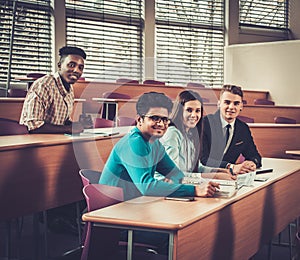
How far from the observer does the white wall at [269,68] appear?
10.0m

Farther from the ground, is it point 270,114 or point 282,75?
point 282,75

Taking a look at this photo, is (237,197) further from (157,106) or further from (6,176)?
(6,176)

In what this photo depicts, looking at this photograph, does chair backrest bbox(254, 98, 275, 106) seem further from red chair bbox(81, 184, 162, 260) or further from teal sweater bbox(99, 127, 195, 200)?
red chair bbox(81, 184, 162, 260)

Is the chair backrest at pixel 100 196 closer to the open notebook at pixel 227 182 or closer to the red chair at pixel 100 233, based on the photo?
the red chair at pixel 100 233

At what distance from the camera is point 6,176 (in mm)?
3229

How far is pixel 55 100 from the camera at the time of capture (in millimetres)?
4336

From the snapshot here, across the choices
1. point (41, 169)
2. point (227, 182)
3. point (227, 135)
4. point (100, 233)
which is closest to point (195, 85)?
point (227, 135)

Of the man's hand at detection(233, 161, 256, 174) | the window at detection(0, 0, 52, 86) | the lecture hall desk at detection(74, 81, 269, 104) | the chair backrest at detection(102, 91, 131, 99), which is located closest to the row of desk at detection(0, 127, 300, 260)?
the man's hand at detection(233, 161, 256, 174)

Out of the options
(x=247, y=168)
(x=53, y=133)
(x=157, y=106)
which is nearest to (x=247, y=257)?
(x=247, y=168)

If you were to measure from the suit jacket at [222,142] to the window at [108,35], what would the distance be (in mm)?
5303

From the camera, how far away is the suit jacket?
3.93 meters

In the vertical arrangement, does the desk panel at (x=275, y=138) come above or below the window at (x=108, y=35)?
below

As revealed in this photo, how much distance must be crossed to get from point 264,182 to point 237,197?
48 cm

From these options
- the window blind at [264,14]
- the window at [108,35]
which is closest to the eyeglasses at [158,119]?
the window at [108,35]
